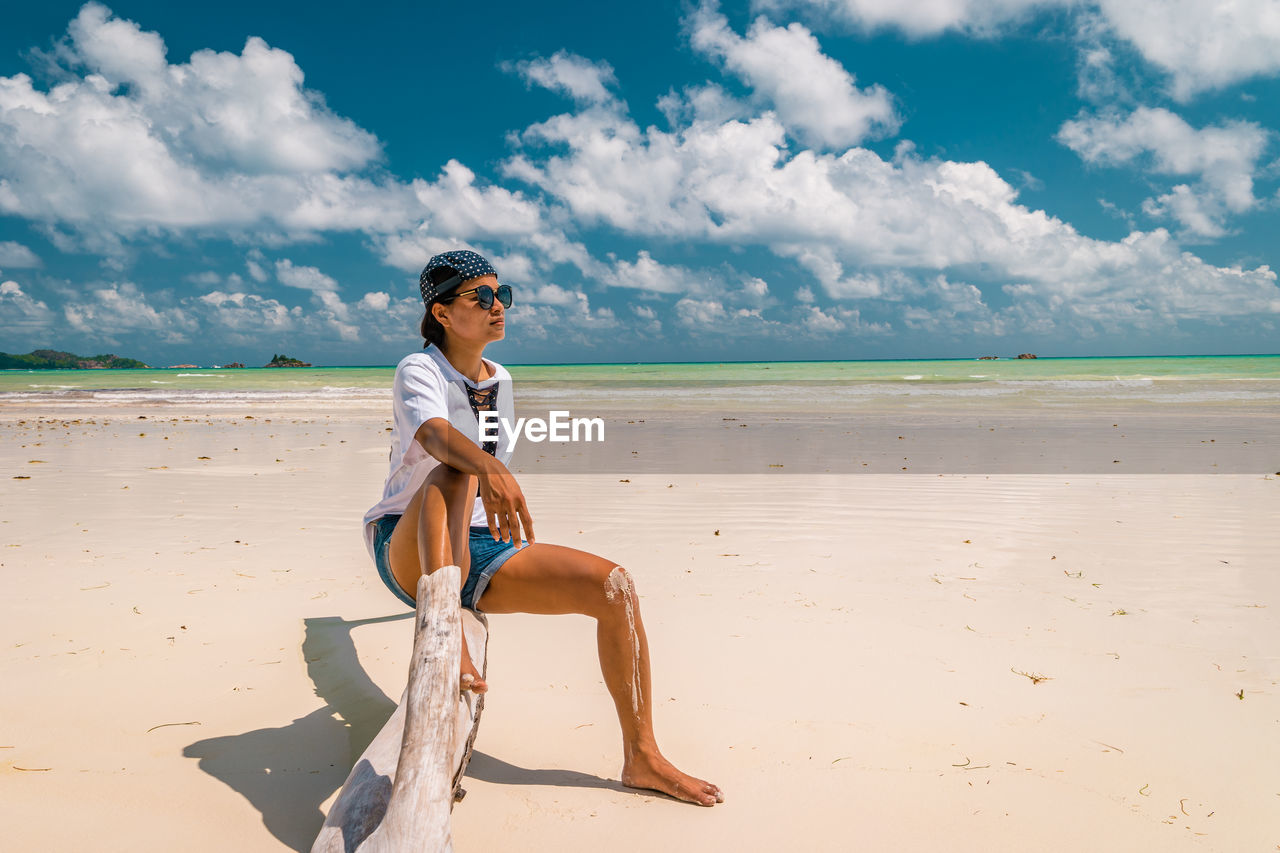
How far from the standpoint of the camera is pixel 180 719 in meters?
3.21

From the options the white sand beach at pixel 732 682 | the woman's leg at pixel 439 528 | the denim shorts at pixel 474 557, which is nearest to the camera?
the woman's leg at pixel 439 528

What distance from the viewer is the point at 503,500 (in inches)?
94.4

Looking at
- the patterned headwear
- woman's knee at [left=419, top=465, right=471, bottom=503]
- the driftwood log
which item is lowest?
the driftwood log

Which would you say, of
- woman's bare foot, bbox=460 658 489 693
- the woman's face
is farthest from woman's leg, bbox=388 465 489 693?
the woman's face

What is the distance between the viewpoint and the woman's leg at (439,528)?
238cm

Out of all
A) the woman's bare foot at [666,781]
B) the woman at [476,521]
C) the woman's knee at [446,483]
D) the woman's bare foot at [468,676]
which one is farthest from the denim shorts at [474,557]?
the woman's bare foot at [666,781]

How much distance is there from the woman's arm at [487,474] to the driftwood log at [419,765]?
230 mm

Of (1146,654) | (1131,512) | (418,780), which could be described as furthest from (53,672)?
(1131,512)

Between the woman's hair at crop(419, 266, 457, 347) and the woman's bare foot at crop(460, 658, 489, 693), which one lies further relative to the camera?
the woman's hair at crop(419, 266, 457, 347)

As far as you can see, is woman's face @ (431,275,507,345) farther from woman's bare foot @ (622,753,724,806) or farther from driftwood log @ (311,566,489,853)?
woman's bare foot @ (622,753,724,806)

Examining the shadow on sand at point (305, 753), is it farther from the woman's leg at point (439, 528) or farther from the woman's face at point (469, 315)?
the woman's face at point (469, 315)

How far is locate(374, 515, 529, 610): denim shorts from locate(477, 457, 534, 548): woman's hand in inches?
10.2

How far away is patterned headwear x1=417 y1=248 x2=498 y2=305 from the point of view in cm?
285

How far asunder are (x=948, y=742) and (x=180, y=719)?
10.5 ft
